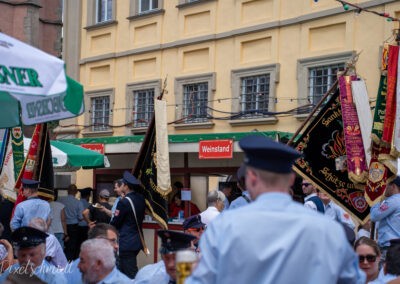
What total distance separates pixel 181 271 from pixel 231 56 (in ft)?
53.7

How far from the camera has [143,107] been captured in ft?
71.7

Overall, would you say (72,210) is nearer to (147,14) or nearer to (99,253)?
(147,14)

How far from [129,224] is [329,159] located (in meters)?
3.21

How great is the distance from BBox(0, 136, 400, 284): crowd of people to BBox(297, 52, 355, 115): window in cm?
610

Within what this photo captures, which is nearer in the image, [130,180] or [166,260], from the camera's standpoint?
[166,260]

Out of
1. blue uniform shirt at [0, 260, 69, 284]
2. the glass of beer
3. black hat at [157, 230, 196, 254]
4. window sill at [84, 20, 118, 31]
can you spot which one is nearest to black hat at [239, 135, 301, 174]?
the glass of beer

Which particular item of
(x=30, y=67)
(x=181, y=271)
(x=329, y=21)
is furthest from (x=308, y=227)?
(x=329, y=21)

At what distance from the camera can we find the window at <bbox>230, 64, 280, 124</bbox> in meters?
18.4

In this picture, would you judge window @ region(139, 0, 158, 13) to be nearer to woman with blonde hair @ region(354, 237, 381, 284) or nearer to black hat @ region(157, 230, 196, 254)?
woman with blonde hair @ region(354, 237, 381, 284)

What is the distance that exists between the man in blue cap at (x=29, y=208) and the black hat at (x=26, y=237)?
3.77 metres

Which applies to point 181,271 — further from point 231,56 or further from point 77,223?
point 231,56

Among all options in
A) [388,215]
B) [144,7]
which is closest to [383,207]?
[388,215]

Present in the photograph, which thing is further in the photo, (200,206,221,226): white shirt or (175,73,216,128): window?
(175,73,216,128): window

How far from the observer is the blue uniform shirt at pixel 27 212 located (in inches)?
421
